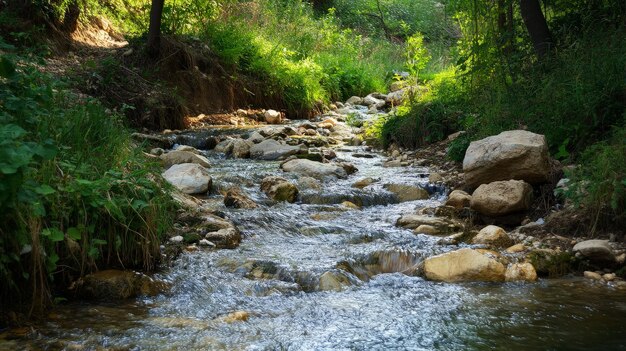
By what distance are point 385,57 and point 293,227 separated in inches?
585

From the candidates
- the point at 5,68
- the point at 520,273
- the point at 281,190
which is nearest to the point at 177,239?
the point at 5,68

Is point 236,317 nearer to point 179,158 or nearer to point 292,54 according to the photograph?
point 179,158

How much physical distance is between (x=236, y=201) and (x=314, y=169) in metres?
1.86

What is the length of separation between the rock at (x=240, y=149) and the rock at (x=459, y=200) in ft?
11.7

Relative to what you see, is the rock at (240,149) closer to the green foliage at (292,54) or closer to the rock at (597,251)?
the green foliage at (292,54)

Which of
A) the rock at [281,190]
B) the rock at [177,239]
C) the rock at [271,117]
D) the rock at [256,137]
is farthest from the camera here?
the rock at [271,117]

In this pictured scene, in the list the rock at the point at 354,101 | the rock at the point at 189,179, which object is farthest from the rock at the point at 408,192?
the rock at the point at 354,101

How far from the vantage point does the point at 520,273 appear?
4199 millimetres

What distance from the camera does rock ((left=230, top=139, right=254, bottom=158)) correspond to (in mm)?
8641

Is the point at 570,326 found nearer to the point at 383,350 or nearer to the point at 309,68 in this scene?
the point at 383,350

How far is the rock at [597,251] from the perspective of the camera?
14.0 ft

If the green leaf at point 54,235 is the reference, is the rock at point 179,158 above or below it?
above

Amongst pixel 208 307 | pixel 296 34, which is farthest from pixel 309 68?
pixel 208 307

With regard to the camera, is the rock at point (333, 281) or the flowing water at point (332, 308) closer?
the flowing water at point (332, 308)
